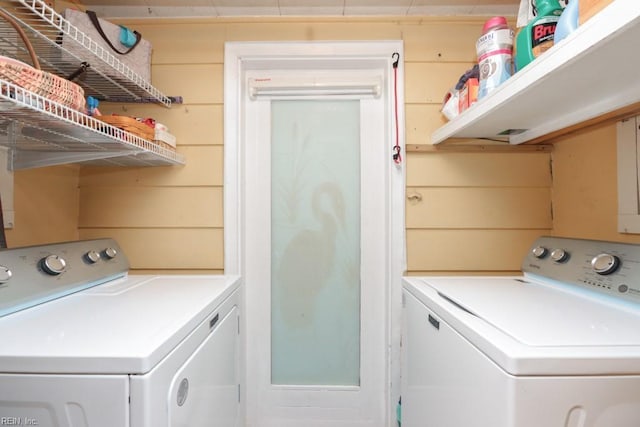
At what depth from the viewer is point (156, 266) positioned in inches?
61.1

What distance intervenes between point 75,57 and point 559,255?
1.86 metres

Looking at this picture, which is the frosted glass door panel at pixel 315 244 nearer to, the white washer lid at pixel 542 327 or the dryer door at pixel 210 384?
the dryer door at pixel 210 384

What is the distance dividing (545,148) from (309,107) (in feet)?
3.91

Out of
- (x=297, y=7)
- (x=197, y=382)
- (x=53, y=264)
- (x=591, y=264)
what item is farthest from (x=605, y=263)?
(x=53, y=264)

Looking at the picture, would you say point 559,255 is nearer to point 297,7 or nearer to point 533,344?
point 533,344

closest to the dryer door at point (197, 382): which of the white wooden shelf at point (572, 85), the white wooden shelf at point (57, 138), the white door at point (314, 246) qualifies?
the white door at point (314, 246)

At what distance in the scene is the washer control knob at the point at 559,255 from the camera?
43.7 inches

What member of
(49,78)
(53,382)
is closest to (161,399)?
(53,382)

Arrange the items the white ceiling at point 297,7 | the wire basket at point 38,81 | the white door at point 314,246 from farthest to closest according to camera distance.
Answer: the white door at point 314,246, the white ceiling at point 297,7, the wire basket at point 38,81

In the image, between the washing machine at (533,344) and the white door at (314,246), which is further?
the white door at (314,246)

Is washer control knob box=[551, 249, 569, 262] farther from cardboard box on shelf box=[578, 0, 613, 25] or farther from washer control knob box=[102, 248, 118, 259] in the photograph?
washer control knob box=[102, 248, 118, 259]

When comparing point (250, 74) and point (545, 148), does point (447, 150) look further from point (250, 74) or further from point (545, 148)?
point (250, 74)

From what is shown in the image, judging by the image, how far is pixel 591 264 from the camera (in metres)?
0.99

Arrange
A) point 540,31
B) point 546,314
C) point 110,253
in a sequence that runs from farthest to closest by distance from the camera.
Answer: point 110,253 < point 540,31 < point 546,314
